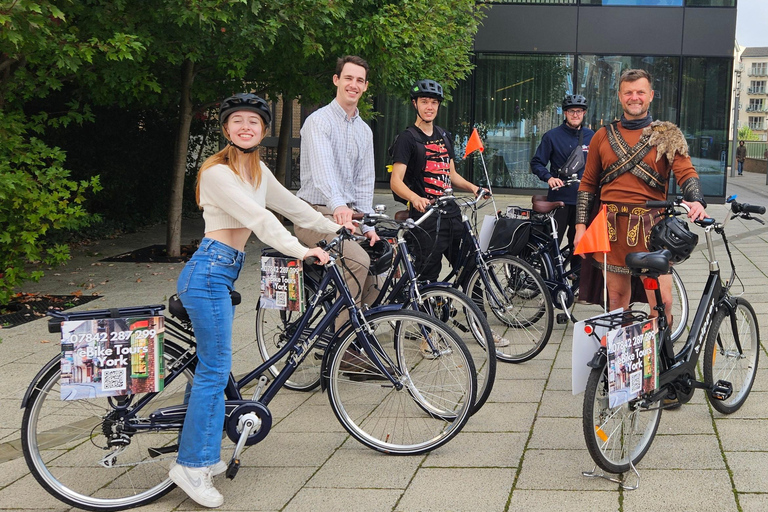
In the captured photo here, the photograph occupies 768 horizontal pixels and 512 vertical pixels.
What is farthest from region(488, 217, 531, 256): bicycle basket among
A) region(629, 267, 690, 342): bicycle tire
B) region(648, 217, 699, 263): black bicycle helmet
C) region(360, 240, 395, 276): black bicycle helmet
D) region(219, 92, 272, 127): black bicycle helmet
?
region(219, 92, 272, 127): black bicycle helmet

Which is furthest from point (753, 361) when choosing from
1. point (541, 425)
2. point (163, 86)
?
point (163, 86)

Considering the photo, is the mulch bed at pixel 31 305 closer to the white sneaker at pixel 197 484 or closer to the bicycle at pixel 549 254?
the bicycle at pixel 549 254

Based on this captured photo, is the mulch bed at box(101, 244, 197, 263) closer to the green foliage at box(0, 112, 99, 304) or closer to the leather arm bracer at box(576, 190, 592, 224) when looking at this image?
the green foliage at box(0, 112, 99, 304)

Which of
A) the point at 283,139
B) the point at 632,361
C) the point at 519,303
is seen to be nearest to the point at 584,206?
the point at 519,303

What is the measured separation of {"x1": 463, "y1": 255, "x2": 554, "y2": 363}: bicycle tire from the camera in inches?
235

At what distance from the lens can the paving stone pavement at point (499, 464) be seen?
12.3 feet

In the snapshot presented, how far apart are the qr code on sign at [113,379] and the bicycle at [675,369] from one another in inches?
75.1

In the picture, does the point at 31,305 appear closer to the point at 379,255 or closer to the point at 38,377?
the point at 379,255

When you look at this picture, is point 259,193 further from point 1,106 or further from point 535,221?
point 1,106

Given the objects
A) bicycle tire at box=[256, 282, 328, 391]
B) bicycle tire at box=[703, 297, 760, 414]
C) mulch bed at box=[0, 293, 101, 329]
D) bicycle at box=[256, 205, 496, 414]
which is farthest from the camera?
mulch bed at box=[0, 293, 101, 329]

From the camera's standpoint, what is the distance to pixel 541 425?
4777mm

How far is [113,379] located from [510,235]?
12.5ft

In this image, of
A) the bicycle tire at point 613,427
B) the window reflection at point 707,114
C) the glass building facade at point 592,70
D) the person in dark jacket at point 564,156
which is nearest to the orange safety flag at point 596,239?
the bicycle tire at point 613,427

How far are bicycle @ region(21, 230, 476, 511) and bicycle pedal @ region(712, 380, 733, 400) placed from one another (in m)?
1.34
